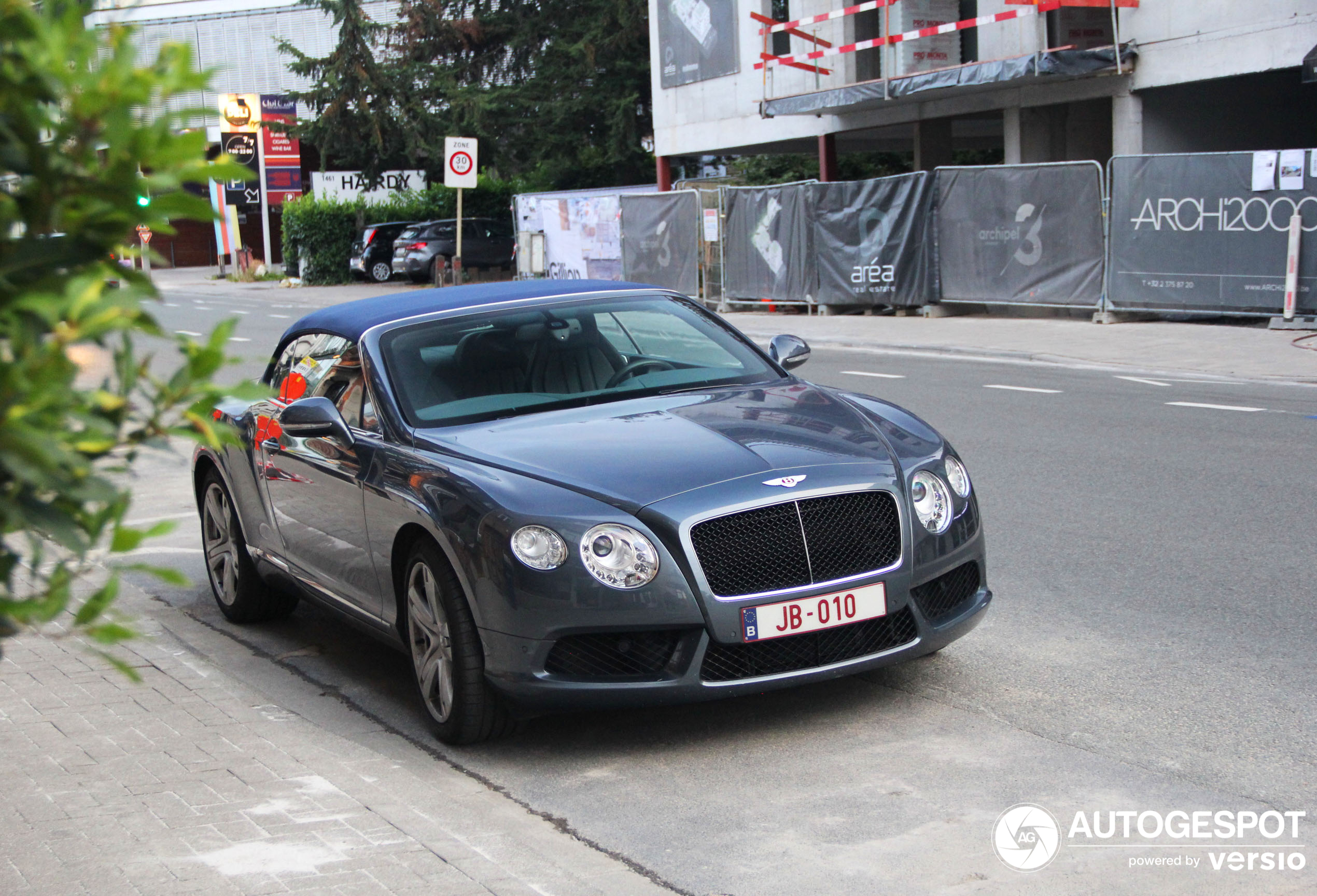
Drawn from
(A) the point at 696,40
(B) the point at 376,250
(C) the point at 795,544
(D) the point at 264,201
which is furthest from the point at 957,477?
(D) the point at 264,201

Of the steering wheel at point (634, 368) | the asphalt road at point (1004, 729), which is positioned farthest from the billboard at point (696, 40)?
the steering wheel at point (634, 368)

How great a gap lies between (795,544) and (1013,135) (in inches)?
848

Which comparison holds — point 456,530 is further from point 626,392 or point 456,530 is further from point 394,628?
point 626,392

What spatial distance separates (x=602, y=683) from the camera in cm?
468

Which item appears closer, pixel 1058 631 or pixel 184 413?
pixel 184 413

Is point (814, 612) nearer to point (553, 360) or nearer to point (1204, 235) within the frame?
point (553, 360)

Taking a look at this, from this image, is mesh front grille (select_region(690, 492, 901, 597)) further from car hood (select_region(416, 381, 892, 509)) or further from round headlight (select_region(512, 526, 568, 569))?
round headlight (select_region(512, 526, 568, 569))

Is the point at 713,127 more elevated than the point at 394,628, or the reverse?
the point at 713,127

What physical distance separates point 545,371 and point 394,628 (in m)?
1.22

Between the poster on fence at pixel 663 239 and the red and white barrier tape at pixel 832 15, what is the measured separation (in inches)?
135

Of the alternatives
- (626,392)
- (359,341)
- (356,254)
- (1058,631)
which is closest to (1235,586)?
(1058,631)

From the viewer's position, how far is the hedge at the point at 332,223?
45062mm

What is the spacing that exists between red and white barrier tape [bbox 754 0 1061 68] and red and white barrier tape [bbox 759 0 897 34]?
0.51 meters

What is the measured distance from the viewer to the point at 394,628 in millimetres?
5379
